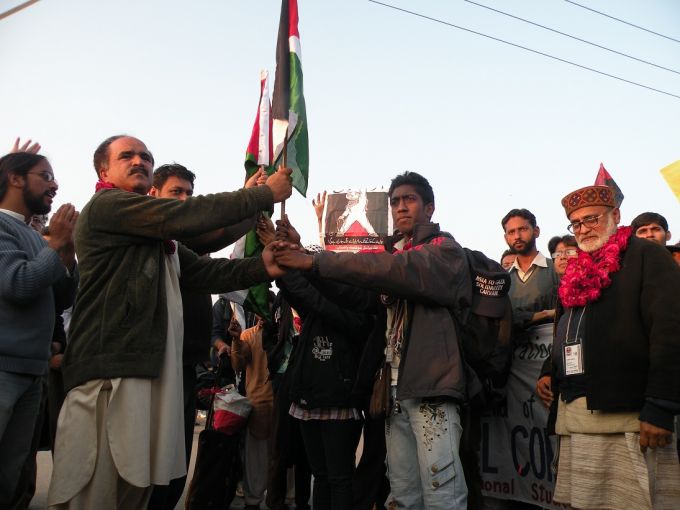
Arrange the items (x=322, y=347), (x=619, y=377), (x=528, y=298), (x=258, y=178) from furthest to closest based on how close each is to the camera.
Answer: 1. (x=528, y=298)
2. (x=322, y=347)
3. (x=258, y=178)
4. (x=619, y=377)

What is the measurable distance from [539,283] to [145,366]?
3784 millimetres

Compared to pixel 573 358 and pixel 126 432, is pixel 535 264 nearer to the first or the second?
pixel 573 358

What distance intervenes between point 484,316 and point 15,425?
276 cm

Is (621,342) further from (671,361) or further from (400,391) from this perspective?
(400,391)

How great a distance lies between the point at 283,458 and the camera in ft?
19.7

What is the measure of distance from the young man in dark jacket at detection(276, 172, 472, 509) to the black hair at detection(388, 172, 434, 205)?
504 mm

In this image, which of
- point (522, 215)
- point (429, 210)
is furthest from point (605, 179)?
point (429, 210)

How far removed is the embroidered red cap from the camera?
388cm

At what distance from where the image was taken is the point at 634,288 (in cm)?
351

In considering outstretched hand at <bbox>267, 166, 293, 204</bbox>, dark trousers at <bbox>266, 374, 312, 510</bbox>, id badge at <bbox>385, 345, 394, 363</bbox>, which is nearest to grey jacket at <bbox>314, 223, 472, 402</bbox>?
id badge at <bbox>385, 345, 394, 363</bbox>

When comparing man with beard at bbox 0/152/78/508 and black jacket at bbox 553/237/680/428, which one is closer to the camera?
black jacket at bbox 553/237/680/428

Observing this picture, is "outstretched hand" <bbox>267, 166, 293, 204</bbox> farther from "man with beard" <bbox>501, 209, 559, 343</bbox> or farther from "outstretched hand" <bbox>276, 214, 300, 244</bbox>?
"man with beard" <bbox>501, 209, 559, 343</bbox>

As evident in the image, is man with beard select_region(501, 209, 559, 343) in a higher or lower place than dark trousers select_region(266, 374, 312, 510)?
higher

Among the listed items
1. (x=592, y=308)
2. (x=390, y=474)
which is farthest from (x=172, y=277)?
Answer: (x=592, y=308)
